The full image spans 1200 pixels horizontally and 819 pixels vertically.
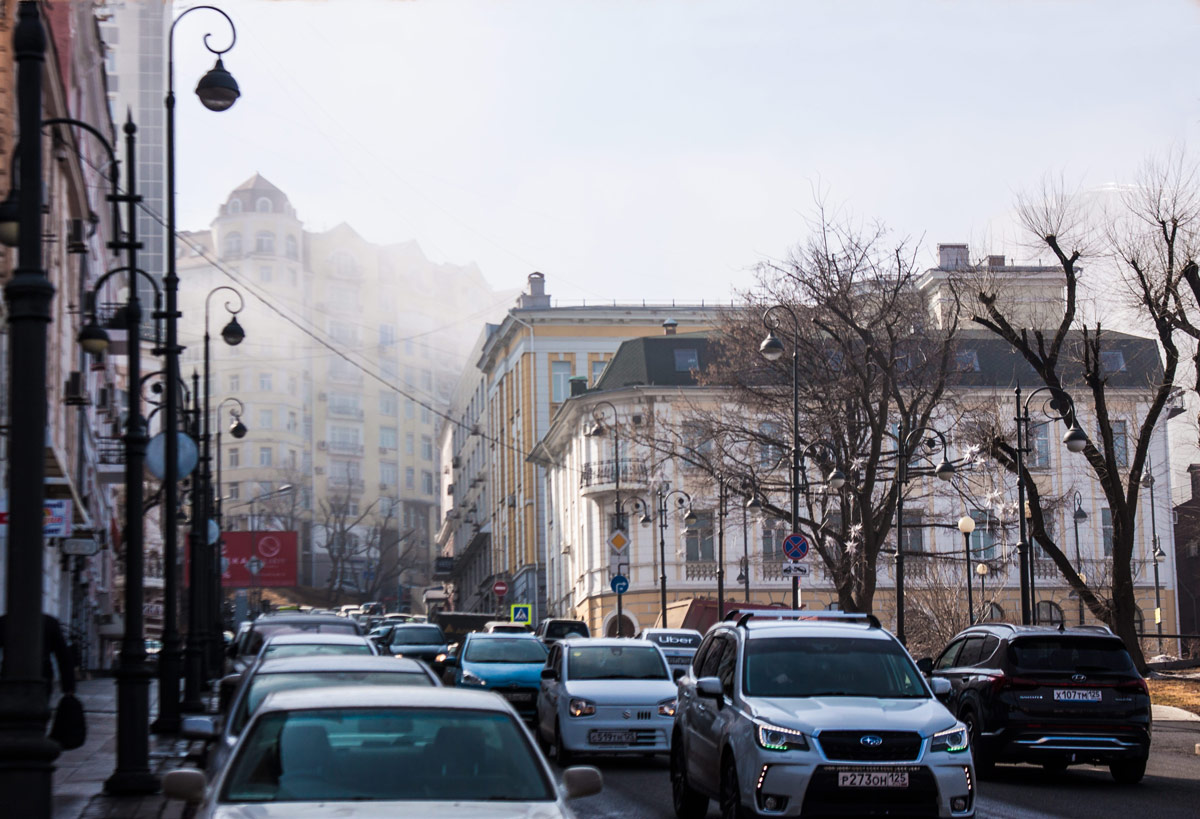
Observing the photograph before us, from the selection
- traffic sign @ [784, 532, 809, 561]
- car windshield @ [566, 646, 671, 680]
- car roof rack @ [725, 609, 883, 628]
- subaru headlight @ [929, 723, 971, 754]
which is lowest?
car windshield @ [566, 646, 671, 680]

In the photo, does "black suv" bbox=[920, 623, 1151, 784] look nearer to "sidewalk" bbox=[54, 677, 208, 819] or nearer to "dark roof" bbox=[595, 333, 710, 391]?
"sidewalk" bbox=[54, 677, 208, 819]

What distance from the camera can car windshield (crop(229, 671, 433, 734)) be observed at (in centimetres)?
1120

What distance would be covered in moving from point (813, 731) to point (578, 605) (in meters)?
62.7

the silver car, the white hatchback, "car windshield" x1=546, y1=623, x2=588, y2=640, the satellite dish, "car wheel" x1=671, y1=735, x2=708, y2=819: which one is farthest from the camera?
"car windshield" x1=546, y1=623, x2=588, y2=640

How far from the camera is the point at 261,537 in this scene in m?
76.6

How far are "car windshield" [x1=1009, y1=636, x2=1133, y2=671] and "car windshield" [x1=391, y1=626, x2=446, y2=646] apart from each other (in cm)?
2661

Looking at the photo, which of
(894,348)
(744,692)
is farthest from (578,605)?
(744,692)

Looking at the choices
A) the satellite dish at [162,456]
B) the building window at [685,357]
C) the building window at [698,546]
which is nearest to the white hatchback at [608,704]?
the satellite dish at [162,456]

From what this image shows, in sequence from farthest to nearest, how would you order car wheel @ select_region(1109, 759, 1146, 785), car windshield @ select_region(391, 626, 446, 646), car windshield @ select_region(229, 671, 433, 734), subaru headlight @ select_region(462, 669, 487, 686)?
car windshield @ select_region(391, 626, 446, 646), subaru headlight @ select_region(462, 669, 487, 686), car wheel @ select_region(1109, 759, 1146, 785), car windshield @ select_region(229, 671, 433, 734)

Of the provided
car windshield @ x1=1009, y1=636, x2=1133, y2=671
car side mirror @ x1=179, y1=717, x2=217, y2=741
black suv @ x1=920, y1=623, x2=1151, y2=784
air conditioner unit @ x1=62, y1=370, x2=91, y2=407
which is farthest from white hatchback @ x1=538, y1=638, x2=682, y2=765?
air conditioner unit @ x1=62, y1=370, x2=91, y2=407

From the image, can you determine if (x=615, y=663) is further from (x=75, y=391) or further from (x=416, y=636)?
(x=75, y=391)

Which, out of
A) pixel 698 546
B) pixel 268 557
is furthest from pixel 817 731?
A: pixel 268 557

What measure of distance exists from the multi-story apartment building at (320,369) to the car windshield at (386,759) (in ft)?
288

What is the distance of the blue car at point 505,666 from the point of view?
1044 inches
